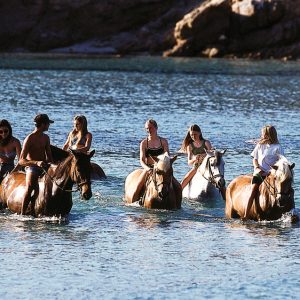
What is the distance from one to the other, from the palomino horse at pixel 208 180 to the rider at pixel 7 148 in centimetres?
423

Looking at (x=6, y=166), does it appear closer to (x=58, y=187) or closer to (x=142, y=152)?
(x=58, y=187)

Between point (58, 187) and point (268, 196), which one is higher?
point (58, 187)

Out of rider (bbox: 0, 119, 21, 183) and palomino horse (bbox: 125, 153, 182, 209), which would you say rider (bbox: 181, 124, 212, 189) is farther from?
rider (bbox: 0, 119, 21, 183)

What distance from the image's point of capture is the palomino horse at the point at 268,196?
896 inches

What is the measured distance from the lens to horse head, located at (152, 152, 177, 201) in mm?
24906

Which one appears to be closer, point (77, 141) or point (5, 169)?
point (5, 169)

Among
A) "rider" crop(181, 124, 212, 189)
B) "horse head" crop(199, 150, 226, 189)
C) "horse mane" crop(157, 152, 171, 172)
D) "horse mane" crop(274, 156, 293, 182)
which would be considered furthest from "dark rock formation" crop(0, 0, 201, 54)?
"horse mane" crop(274, 156, 293, 182)

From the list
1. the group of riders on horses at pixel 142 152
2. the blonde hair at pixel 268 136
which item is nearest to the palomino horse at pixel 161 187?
the group of riders on horses at pixel 142 152

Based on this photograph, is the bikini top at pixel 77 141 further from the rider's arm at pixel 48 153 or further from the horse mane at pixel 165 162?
the rider's arm at pixel 48 153

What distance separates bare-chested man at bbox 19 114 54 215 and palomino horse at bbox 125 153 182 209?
2540 mm

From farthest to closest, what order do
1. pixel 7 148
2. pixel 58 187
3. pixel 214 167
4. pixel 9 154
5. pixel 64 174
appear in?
1. pixel 214 167
2. pixel 9 154
3. pixel 7 148
4. pixel 58 187
5. pixel 64 174

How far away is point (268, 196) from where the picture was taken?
23609mm

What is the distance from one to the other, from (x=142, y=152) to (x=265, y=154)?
4.03m

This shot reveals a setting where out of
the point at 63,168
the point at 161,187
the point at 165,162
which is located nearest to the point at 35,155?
the point at 63,168
